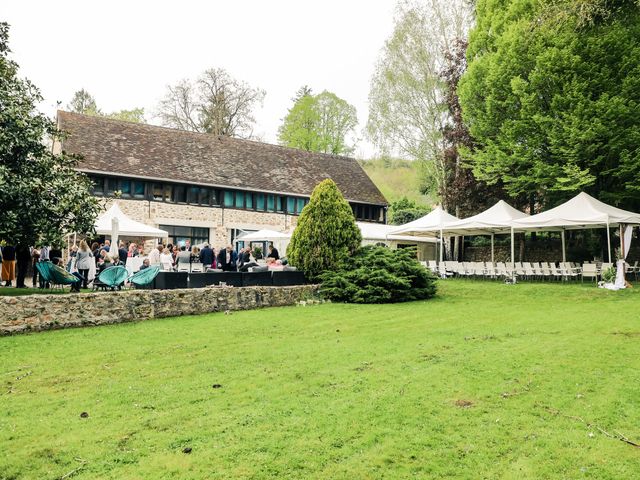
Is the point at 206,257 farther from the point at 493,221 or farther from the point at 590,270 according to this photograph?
the point at 590,270

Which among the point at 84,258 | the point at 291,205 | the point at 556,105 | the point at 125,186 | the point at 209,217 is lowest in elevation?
the point at 84,258

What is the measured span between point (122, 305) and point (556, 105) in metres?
17.1

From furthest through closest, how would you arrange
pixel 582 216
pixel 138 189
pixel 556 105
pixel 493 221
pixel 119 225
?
pixel 138 189 < pixel 493 221 < pixel 556 105 < pixel 582 216 < pixel 119 225

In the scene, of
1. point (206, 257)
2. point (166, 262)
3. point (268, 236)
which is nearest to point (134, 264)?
point (166, 262)

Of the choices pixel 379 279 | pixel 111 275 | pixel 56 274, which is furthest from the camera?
pixel 379 279

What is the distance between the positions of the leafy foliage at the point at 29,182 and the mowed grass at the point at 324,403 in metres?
4.15

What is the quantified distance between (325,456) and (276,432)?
2.03 feet

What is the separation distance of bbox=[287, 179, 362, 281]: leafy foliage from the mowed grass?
5.42 m

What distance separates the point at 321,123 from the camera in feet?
149

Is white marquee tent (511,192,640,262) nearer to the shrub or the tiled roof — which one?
the shrub

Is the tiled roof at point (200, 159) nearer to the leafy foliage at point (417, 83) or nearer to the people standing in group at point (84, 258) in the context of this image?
the leafy foliage at point (417, 83)

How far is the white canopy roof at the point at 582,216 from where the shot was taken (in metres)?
17.8

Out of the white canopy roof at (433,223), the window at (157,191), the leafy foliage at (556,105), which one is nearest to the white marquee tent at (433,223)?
the white canopy roof at (433,223)

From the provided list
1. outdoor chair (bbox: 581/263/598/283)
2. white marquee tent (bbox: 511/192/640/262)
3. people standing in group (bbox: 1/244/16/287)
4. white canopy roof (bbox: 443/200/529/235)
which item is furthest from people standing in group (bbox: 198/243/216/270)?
outdoor chair (bbox: 581/263/598/283)
